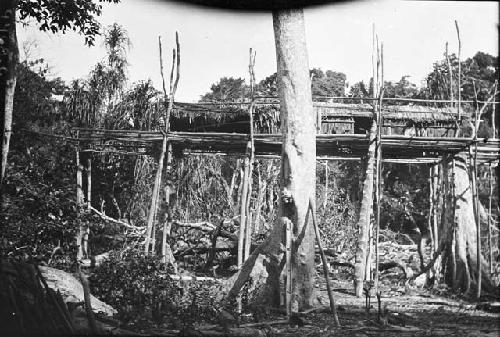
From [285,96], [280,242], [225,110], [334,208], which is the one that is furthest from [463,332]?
[334,208]

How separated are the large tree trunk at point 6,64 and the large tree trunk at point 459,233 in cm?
842

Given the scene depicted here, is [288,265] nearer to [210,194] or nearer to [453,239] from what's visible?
[453,239]

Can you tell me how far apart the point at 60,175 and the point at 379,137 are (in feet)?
18.6

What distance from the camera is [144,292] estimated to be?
5828mm

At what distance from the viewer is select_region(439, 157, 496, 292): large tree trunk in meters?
9.47

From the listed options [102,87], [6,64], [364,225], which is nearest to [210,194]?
[102,87]

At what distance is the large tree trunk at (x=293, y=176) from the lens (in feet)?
22.4

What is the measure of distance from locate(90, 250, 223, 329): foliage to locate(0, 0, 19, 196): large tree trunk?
1773 mm

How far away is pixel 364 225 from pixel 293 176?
2.61m

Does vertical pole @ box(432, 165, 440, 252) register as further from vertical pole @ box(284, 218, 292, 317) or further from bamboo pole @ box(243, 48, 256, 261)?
vertical pole @ box(284, 218, 292, 317)

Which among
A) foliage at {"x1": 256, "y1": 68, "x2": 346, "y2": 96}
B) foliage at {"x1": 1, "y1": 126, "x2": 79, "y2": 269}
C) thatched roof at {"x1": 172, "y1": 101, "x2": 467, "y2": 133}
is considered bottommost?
foliage at {"x1": 1, "y1": 126, "x2": 79, "y2": 269}

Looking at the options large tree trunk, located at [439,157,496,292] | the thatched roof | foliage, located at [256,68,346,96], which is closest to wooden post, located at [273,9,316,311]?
the thatched roof

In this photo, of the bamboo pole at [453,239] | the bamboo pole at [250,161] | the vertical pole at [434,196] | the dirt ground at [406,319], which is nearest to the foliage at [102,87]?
the bamboo pole at [250,161]

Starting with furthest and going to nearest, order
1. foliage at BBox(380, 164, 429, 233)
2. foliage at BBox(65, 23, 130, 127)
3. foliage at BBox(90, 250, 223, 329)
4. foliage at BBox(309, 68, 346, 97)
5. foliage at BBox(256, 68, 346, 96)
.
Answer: foliage at BBox(380, 164, 429, 233)
foliage at BBox(309, 68, 346, 97)
foliage at BBox(256, 68, 346, 96)
foliage at BBox(65, 23, 130, 127)
foliage at BBox(90, 250, 223, 329)
